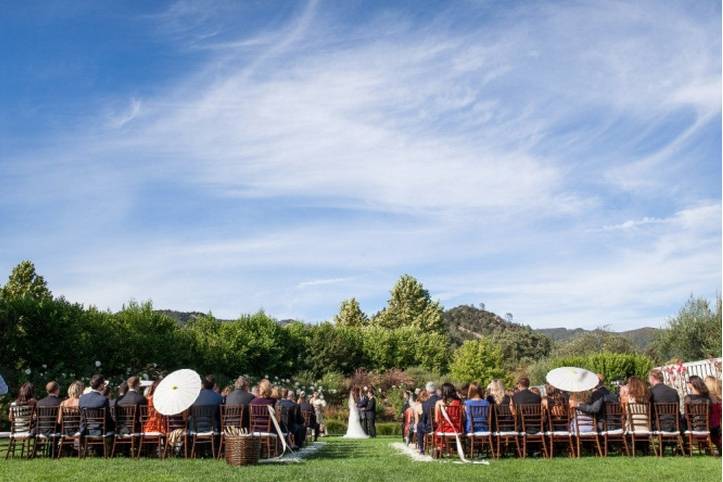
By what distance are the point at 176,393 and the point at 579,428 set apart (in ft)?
24.4

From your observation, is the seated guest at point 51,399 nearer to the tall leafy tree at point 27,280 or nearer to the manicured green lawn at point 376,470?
the manicured green lawn at point 376,470

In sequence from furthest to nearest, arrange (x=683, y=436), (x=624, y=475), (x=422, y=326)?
(x=422, y=326) → (x=683, y=436) → (x=624, y=475)

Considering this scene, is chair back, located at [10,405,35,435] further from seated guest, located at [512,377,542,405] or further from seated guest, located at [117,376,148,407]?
seated guest, located at [512,377,542,405]

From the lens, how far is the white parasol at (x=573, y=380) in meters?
14.2

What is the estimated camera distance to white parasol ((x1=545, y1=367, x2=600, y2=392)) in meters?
14.2

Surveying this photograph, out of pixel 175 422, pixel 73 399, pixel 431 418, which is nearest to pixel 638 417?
pixel 431 418

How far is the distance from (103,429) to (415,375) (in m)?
31.4

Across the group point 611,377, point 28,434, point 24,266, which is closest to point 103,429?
point 28,434

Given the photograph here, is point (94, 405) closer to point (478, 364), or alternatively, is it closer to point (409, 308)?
point (478, 364)

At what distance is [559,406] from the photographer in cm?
1456

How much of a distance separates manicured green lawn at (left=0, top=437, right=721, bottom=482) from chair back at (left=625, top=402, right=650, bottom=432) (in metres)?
0.77

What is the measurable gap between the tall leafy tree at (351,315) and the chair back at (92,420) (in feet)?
223

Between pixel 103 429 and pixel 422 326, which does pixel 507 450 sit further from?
pixel 422 326

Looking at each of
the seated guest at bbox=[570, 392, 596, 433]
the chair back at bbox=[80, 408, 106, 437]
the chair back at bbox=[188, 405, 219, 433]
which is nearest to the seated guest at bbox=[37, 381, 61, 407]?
the chair back at bbox=[80, 408, 106, 437]
